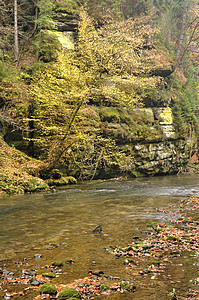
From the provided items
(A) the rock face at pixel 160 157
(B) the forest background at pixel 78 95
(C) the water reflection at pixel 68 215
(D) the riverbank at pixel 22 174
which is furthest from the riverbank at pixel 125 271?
(A) the rock face at pixel 160 157

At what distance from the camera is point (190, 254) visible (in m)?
4.87

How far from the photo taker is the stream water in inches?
189

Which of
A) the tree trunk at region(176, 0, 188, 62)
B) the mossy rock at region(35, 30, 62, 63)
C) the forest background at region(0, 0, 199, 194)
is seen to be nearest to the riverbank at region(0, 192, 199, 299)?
the forest background at region(0, 0, 199, 194)

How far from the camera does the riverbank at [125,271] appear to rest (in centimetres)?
348

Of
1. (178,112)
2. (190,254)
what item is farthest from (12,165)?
(178,112)

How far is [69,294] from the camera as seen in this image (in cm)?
328

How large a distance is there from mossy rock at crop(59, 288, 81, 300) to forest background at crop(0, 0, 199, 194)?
31.6ft

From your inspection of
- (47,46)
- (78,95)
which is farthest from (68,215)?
(47,46)

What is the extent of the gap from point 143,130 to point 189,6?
25140 mm

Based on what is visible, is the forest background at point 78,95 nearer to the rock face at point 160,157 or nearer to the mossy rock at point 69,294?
the rock face at point 160,157

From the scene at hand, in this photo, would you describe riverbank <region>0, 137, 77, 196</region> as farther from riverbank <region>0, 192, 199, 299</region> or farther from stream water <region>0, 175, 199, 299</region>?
riverbank <region>0, 192, 199, 299</region>

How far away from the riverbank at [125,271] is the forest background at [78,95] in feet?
27.4

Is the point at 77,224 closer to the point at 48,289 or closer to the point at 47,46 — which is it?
the point at 48,289

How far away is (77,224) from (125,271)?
10.5 ft
